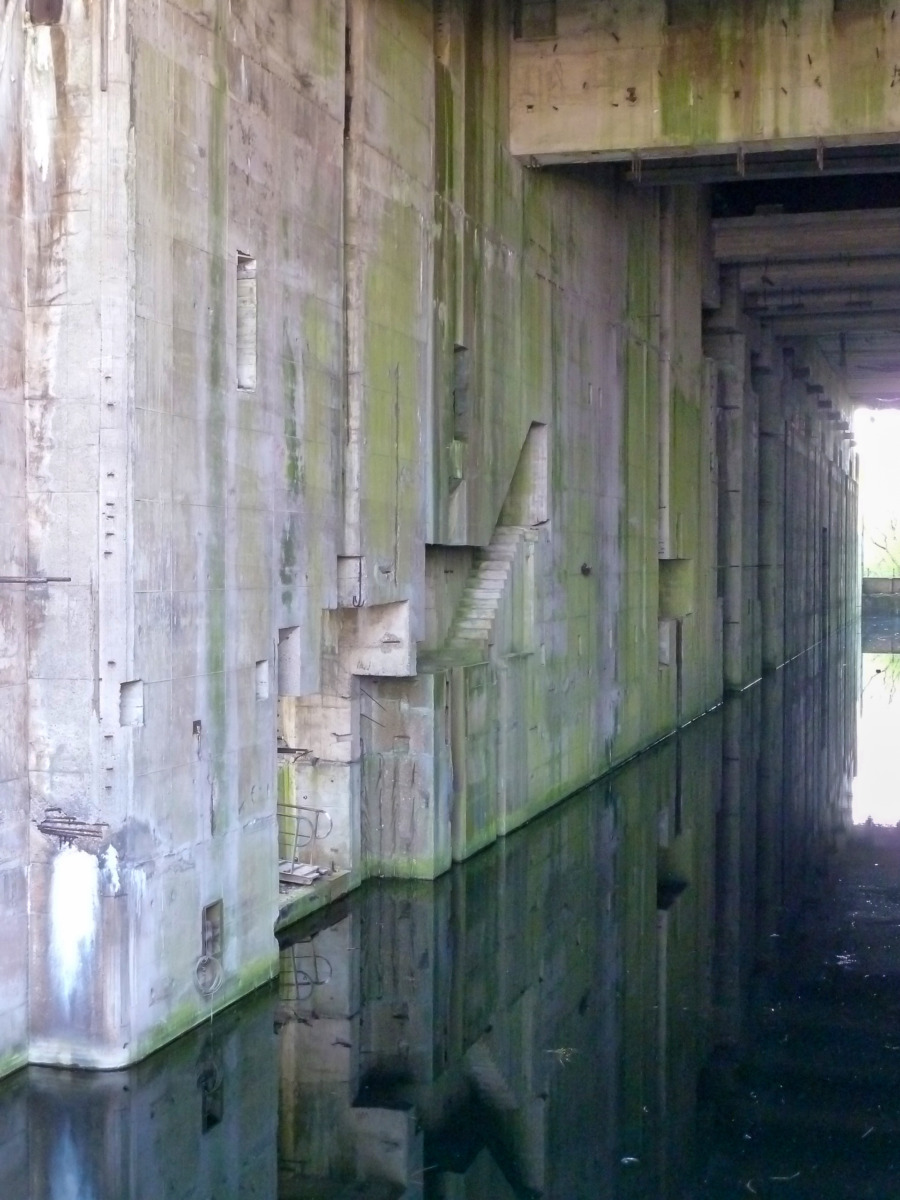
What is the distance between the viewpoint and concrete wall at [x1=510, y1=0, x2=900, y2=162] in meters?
14.5

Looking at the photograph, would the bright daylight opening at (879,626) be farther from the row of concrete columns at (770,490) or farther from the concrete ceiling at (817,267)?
the concrete ceiling at (817,267)

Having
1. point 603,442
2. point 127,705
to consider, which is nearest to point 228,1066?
point 127,705

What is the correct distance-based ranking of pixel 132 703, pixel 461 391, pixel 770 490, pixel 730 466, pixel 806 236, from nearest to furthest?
pixel 132 703 < pixel 461 391 < pixel 806 236 < pixel 730 466 < pixel 770 490

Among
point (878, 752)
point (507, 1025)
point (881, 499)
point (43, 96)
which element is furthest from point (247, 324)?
point (881, 499)

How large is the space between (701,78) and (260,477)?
7276 mm

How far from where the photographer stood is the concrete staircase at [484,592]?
15.1 meters

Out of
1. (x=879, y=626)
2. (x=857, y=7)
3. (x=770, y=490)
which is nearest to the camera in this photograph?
(x=857, y=7)

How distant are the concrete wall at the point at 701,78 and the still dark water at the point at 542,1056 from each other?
7106 millimetres

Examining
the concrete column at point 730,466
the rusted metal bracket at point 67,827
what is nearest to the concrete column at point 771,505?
the concrete column at point 730,466

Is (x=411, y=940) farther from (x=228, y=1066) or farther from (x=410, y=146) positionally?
(x=410, y=146)

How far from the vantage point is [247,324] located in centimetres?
1019

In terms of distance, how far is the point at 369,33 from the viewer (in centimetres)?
1209

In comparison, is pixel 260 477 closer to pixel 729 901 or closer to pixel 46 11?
pixel 46 11

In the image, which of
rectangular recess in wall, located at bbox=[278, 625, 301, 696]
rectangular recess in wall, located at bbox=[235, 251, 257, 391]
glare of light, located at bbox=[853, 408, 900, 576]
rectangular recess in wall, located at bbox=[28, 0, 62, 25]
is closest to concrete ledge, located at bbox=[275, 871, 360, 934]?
rectangular recess in wall, located at bbox=[278, 625, 301, 696]
